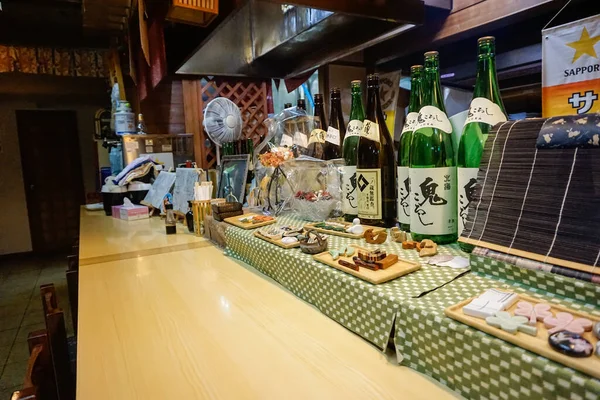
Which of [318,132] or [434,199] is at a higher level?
[318,132]

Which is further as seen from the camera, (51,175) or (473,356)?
(51,175)

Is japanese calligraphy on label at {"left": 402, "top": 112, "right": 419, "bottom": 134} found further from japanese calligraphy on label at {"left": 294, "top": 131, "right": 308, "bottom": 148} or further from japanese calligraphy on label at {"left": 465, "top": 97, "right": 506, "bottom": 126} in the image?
japanese calligraphy on label at {"left": 294, "top": 131, "right": 308, "bottom": 148}

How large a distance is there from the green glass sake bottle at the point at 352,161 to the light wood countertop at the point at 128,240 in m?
0.59

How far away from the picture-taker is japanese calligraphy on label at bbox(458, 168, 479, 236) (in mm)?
716

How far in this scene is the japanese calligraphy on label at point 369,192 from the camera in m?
0.94

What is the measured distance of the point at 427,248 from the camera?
0.72 meters

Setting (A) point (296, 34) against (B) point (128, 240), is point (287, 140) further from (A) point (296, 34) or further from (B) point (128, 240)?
(B) point (128, 240)

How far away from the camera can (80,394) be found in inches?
20.6

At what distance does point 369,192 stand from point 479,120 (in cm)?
32

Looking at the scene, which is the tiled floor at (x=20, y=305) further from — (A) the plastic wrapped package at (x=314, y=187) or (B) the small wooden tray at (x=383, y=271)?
(B) the small wooden tray at (x=383, y=271)

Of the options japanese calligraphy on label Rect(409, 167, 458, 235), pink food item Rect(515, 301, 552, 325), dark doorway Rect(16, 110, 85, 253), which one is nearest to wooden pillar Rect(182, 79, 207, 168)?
japanese calligraphy on label Rect(409, 167, 458, 235)

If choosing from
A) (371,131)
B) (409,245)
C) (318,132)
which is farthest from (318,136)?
(409,245)

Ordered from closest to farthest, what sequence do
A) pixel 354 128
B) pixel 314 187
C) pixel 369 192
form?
pixel 369 192, pixel 354 128, pixel 314 187

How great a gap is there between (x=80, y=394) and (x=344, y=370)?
39cm
